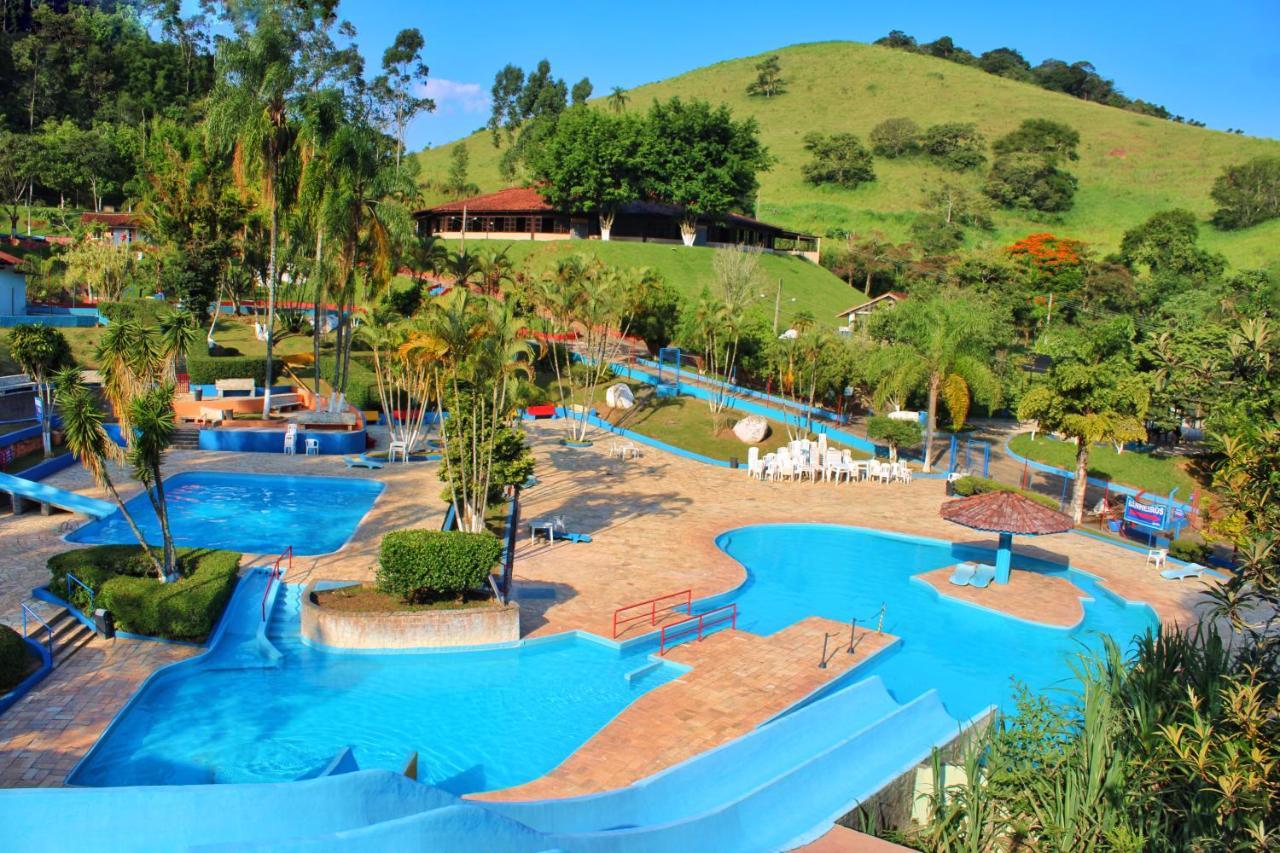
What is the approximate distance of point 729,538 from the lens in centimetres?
2511

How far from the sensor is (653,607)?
18531mm

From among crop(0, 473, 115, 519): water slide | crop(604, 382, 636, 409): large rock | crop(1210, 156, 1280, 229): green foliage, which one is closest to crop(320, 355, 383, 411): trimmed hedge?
crop(604, 382, 636, 409): large rock

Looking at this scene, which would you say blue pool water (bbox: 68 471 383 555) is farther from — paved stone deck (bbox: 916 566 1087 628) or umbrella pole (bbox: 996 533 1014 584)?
umbrella pole (bbox: 996 533 1014 584)

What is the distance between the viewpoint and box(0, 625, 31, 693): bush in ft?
43.4

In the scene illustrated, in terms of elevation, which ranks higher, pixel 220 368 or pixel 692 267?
pixel 692 267

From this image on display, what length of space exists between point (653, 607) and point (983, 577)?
335 inches

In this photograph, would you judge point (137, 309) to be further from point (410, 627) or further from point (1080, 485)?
point (1080, 485)

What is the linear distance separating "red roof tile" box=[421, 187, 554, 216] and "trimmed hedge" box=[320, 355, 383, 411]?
3430 centimetres

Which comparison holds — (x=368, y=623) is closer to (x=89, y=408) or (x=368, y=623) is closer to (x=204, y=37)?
(x=89, y=408)

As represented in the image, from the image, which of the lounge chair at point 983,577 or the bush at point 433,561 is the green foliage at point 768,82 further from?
the bush at point 433,561

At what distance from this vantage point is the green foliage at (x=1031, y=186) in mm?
102438

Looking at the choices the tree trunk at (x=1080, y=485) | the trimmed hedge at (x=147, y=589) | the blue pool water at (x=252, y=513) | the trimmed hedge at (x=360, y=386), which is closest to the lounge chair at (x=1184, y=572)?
the tree trunk at (x=1080, y=485)

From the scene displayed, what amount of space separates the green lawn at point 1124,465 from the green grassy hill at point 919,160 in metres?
51.4

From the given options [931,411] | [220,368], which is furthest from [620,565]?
[220,368]
